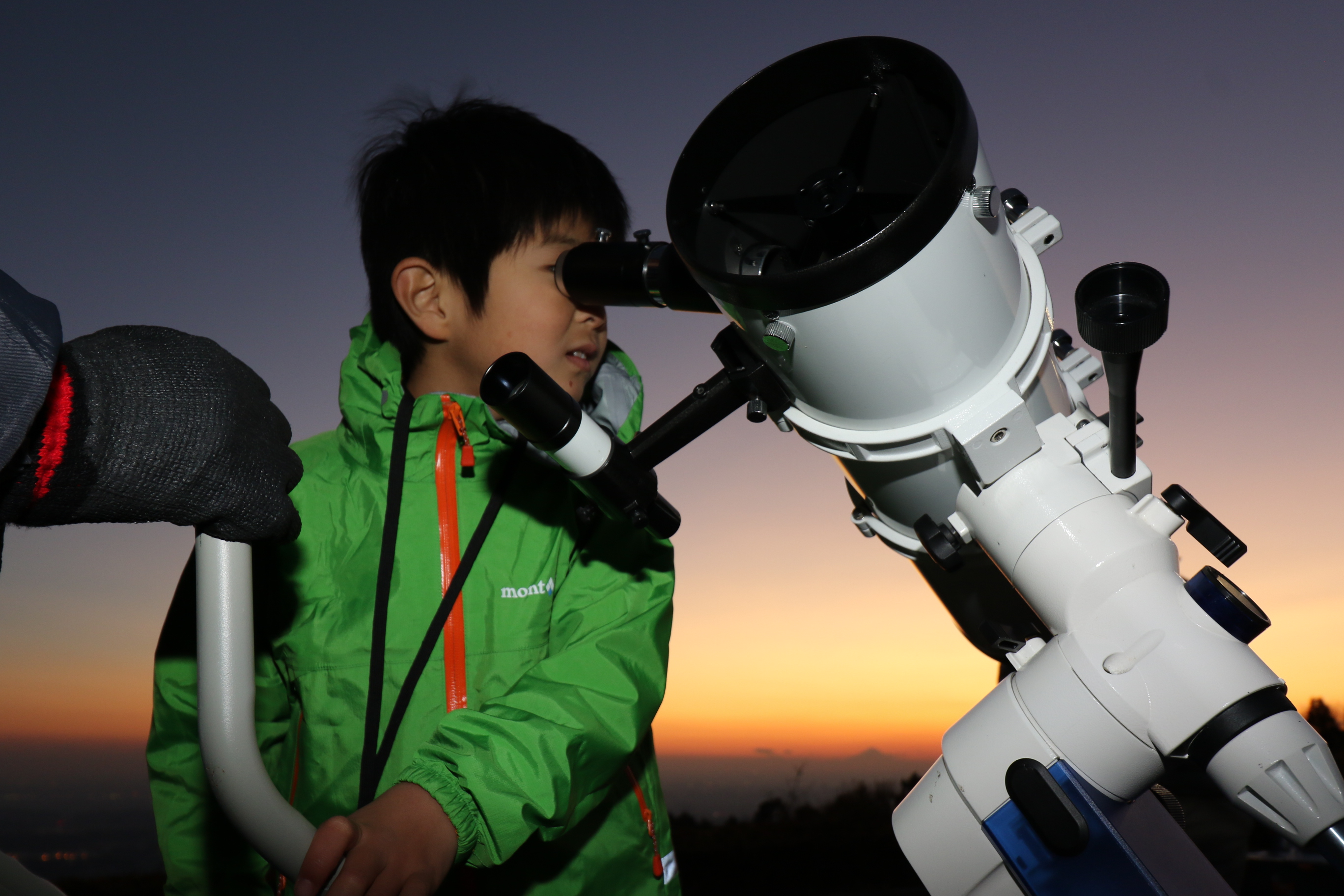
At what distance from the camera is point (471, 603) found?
3.32 ft

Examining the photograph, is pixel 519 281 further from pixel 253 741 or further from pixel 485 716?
pixel 253 741

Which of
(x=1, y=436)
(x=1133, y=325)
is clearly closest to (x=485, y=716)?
(x=1, y=436)

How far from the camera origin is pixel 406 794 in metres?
0.74

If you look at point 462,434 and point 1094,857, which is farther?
point 462,434

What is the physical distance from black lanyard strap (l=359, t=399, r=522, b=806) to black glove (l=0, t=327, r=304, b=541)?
1.31 ft

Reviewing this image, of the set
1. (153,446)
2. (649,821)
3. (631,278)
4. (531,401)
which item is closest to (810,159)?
(631,278)

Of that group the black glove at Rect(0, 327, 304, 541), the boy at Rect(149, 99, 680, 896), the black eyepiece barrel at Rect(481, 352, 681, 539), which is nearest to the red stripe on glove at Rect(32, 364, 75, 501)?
the black glove at Rect(0, 327, 304, 541)

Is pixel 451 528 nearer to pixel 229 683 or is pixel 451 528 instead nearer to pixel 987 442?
pixel 229 683

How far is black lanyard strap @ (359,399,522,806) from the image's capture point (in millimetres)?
947

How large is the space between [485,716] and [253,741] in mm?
281

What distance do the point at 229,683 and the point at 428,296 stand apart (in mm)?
741

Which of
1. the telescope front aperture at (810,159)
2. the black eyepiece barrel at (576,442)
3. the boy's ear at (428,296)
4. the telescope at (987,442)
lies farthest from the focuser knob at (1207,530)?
the boy's ear at (428,296)

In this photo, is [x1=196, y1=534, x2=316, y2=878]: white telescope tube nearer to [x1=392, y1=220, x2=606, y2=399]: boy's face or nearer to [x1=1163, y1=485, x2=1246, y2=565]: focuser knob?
[x1=392, y1=220, x2=606, y2=399]: boy's face

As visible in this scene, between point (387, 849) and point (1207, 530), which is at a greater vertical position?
point (387, 849)
